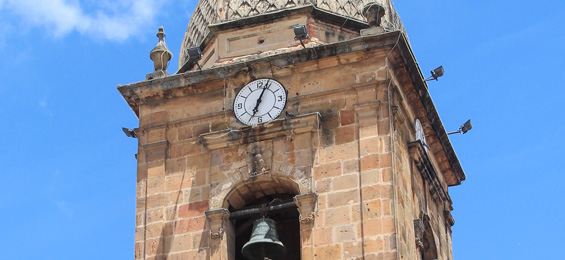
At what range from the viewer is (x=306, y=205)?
2792 cm

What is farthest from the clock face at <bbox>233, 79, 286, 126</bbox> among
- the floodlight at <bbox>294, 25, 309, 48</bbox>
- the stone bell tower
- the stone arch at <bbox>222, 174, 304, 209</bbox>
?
the stone arch at <bbox>222, 174, 304, 209</bbox>

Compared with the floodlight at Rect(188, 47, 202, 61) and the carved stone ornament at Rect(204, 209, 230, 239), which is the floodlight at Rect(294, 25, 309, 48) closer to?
the floodlight at Rect(188, 47, 202, 61)

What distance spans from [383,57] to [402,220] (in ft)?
10.5

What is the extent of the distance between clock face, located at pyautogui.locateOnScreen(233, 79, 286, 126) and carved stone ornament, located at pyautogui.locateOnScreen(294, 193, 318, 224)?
6.20 feet

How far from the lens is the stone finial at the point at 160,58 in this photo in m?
30.7

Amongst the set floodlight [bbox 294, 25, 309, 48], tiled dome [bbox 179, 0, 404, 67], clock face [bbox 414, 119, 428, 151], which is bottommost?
clock face [bbox 414, 119, 428, 151]

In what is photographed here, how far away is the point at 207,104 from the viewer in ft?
98.1

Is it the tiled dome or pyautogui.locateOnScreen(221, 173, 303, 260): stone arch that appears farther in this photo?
the tiled dome

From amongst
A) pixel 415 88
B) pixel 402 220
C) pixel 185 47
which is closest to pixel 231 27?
pixel 185 47

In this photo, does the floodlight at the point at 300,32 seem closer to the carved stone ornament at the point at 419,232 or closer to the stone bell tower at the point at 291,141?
the stone bell tower at the point at 291,141

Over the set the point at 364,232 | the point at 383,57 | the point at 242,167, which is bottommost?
the point at 364,232

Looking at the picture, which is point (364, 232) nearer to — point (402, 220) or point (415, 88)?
point (402, 220)

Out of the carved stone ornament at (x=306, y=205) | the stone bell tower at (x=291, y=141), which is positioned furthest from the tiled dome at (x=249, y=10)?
the carved stone ornament at (x=306, y=205)

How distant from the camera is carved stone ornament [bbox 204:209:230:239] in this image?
92.5ft
